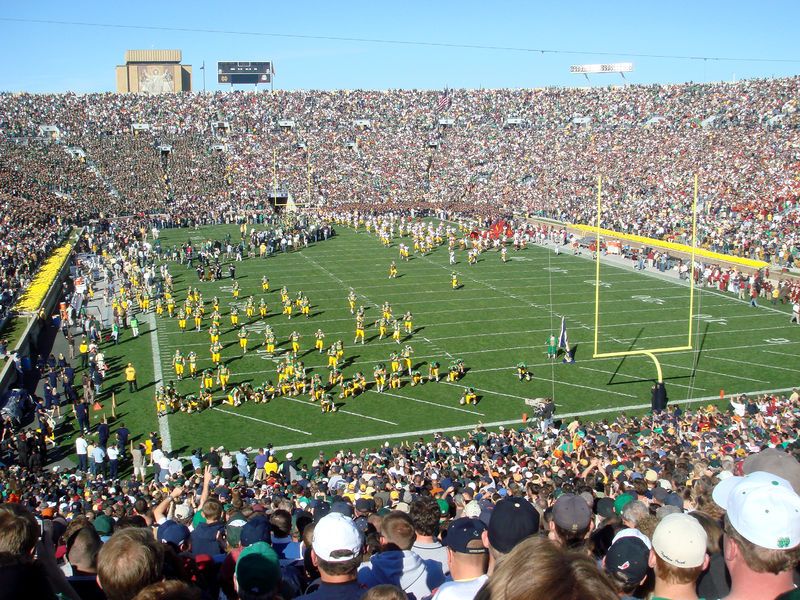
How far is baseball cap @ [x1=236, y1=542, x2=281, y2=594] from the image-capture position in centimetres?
354

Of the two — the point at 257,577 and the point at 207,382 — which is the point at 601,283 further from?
the point at 257,577

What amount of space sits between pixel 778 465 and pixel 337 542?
7.94 feet

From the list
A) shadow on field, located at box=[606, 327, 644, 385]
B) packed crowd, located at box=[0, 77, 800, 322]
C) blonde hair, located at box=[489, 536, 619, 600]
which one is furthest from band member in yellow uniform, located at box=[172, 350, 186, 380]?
blonde hair, located at box=[489, 536, 619, 600]

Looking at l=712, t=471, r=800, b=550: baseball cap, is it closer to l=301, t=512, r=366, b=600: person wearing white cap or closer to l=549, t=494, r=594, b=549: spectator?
l=301, t=512, r=366, b=600: person wearing white cap

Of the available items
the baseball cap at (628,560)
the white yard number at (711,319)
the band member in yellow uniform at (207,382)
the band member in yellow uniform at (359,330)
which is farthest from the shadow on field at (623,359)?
the baseball cap at (628,560)

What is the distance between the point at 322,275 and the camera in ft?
106

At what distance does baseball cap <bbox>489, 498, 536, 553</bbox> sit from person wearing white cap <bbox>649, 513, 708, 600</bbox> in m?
0.76

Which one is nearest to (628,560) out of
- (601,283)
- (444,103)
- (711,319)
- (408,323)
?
(408,323)

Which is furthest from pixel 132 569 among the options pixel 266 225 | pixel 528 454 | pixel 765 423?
pixel 266 225

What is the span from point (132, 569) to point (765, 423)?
40.7 ft

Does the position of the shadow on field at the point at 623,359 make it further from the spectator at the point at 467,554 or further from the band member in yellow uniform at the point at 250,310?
the spectator at the point at 467,554

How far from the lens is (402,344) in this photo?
22938mm

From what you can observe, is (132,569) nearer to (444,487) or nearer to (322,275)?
(444,487)

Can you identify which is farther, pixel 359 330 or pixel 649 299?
pixel 649 299
